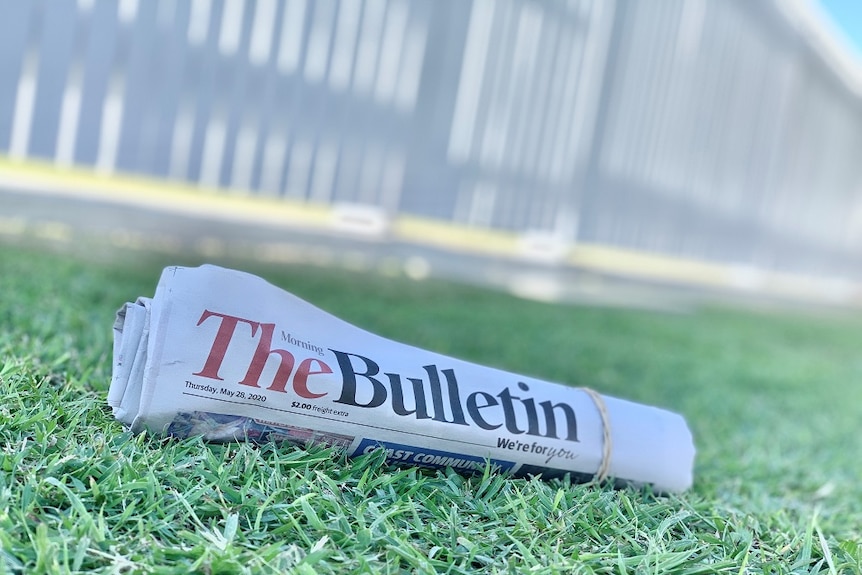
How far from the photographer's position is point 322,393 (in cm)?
69

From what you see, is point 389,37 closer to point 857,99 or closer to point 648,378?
point 648,378

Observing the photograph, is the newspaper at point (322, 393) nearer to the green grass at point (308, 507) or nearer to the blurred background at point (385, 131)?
the green grass at point (308, 507)

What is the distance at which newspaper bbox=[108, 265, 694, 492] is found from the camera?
66 centimetres

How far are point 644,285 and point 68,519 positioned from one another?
4910 millimetres

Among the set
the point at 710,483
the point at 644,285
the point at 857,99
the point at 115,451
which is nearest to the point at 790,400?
the point at 710,483

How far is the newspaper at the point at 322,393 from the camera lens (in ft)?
2.18

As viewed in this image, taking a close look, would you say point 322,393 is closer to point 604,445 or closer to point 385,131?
point 604,445

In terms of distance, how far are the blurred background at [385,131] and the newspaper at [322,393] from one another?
1651 millimetres

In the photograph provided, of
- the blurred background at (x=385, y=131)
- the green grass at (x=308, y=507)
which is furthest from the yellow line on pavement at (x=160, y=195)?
the green grass at (x=308, y=507)

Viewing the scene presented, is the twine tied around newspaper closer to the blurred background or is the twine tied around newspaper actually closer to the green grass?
the green grass

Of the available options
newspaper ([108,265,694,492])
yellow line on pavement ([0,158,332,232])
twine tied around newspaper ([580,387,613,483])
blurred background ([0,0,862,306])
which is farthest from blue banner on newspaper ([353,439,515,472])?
yellow line on pavement ([0,158,332,232])

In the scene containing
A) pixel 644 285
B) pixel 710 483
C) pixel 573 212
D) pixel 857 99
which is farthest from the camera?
pixel 857 99

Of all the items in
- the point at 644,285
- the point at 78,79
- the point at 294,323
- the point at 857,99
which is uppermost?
the point at 857,99

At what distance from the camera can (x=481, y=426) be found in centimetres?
75
